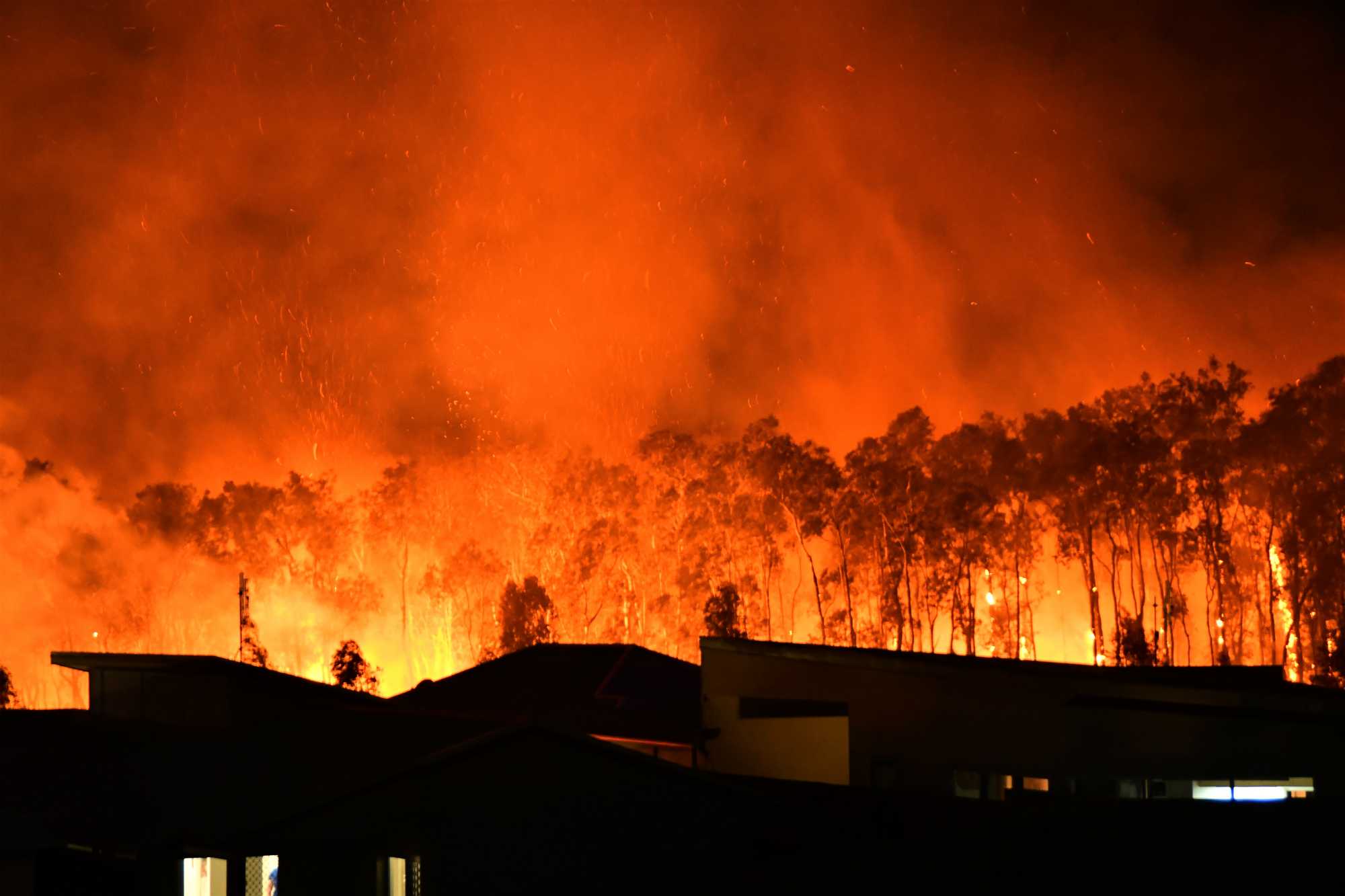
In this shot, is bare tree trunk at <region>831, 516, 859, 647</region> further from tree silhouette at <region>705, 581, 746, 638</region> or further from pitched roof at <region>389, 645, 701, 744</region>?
pitched roof at <region>389, 645, 701, 744</region>

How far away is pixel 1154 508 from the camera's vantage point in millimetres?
45906

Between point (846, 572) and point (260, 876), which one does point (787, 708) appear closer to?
point (260, 876)

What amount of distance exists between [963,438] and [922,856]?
1583 inches

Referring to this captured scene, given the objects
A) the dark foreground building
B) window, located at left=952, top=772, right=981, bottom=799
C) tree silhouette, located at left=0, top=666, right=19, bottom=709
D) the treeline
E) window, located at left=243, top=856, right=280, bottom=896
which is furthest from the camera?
tree silhouette, located at left=0, top=666, right=19, bottom=709

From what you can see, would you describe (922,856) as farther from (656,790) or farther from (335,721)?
(335,721)

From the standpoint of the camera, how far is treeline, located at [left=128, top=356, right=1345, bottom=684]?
147 feet

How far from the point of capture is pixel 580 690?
24.0 meters

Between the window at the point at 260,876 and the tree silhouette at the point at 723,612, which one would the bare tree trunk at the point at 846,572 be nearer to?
the tree silhouette at the point at 723,612

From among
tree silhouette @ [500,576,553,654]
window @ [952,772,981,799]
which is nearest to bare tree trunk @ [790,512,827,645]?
tree silhouette @ [500,576,553,654]

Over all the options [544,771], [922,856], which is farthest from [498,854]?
[922,856]

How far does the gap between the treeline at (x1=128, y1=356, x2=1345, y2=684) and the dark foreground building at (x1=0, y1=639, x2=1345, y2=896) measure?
26513 mm

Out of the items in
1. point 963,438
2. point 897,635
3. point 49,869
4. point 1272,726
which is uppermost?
point 963,438

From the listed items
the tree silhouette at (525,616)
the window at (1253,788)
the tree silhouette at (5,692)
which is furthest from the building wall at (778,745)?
the tree silhouette at (525,616)

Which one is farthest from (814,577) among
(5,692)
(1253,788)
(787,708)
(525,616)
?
(1253,788)
